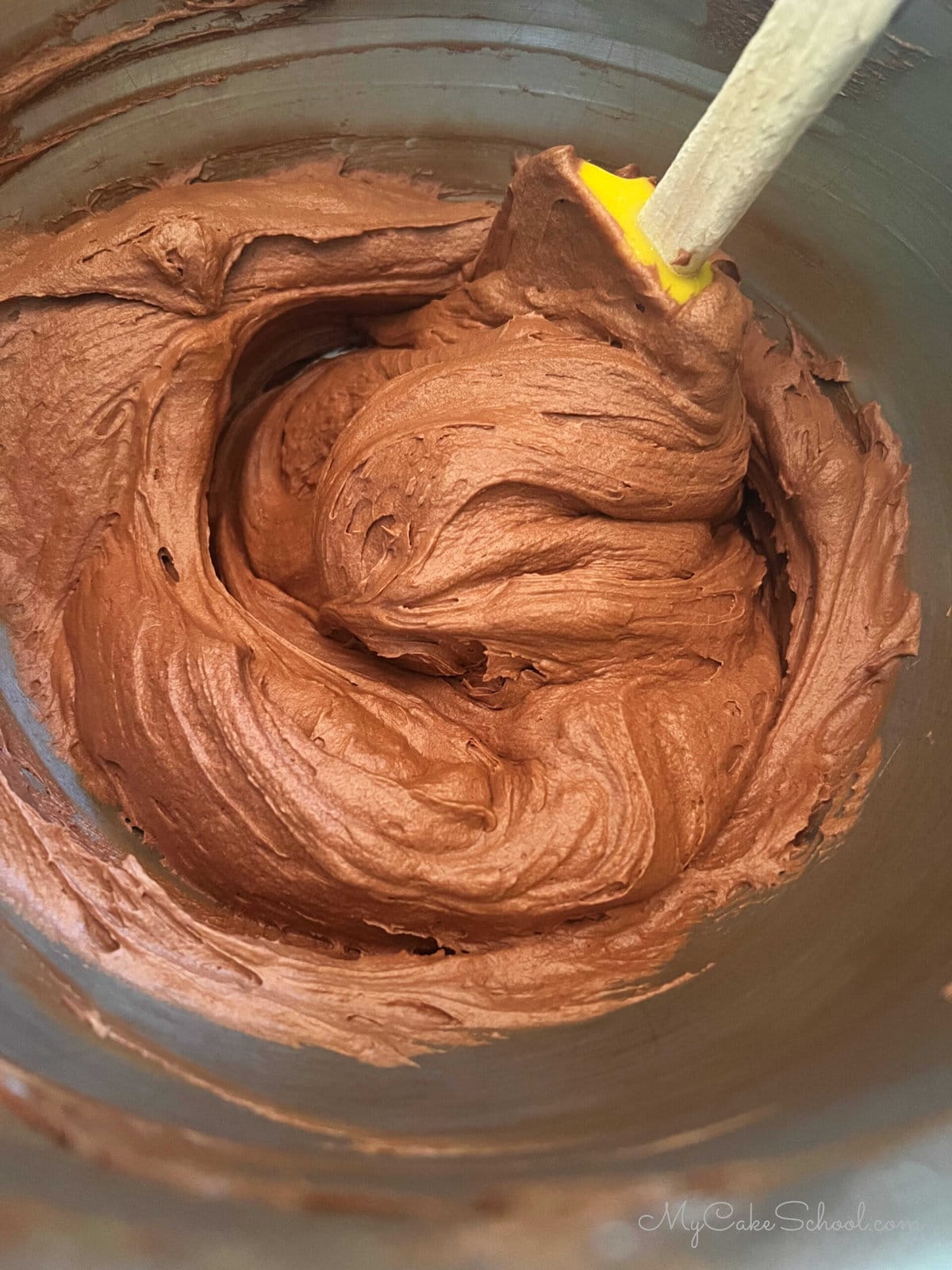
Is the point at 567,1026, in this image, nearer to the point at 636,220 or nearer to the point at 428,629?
the point at 428,629

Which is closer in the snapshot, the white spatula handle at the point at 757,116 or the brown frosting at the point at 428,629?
the white spatula handle at the point at 757,116

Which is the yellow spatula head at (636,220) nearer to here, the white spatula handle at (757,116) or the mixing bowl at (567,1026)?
the white spatula handle at (757,116)

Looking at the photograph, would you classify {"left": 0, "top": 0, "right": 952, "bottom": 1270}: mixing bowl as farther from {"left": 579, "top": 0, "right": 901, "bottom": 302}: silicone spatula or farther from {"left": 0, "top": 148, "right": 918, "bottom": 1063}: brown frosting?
{"left": 579, "top": 0, "right": 901, "bottom": 302}: silicone spatula

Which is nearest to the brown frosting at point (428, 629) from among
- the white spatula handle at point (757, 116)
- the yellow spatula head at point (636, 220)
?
the yellow spatula head at point (636, 220)

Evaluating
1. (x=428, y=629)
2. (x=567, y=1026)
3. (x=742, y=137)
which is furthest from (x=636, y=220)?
(x=567, y=1026)

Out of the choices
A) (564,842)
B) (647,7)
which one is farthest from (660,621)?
(647,7)
